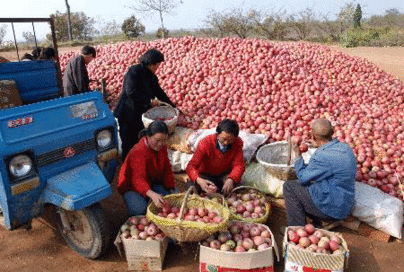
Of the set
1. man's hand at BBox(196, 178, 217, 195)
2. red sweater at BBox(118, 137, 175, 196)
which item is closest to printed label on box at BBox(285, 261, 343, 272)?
man's hand at BBox(196, 178, 217, 195)

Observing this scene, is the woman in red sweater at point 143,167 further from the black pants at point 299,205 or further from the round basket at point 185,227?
the black pants at point 299,205

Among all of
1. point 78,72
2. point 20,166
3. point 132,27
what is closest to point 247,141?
point 20,166

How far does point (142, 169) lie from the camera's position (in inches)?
142

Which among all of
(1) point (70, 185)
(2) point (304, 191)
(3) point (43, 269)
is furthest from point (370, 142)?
(3) point (43, 269)

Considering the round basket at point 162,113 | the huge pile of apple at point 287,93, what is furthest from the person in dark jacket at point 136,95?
the huge pile of apple at point 287,93

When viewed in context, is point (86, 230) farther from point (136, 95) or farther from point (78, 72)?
point (78, 72)

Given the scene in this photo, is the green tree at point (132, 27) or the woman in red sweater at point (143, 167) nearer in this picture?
the woman in red sweater at point (143, 167)

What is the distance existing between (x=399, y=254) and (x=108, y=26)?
122 ft

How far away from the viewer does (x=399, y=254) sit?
358 centimetres

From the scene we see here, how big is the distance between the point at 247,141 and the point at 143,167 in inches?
68.3

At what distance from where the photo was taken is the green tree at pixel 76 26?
34062 mm

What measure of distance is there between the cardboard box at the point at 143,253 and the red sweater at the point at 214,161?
0.96 m

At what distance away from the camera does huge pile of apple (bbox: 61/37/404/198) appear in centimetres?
485

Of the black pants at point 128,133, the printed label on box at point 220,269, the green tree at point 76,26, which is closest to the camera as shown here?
the printed label on box at point 220,269
